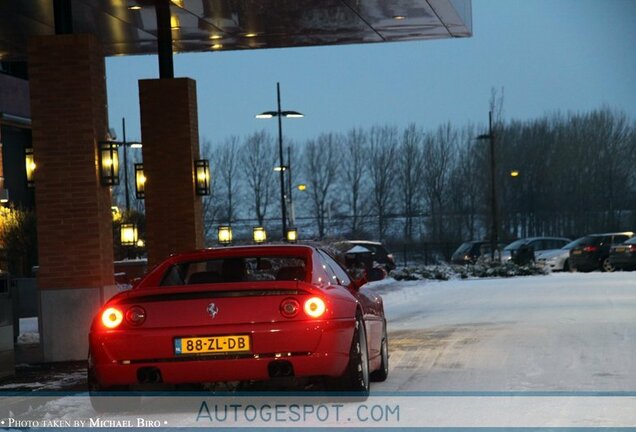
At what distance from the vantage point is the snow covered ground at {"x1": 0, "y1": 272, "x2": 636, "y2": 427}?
841 cm

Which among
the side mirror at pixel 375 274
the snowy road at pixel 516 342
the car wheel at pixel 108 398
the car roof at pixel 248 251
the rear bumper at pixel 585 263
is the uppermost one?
the car roof at pixel 248 251

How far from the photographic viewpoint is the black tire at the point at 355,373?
8945 mm

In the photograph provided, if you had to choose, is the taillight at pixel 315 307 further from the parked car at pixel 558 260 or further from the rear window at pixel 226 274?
the parked car at pixel 558 260

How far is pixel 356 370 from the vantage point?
353 inches

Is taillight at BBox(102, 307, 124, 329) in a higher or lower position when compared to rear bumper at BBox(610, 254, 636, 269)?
higher

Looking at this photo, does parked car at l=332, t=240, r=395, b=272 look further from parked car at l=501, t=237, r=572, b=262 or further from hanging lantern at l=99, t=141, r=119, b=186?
hanging lantern at l=99, t=141, r=119, b=186

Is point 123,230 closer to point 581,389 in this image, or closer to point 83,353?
point 83,353

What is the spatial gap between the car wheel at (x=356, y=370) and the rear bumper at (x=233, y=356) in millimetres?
264

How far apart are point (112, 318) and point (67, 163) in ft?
20.5

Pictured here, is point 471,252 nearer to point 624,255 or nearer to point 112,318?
point 624,255

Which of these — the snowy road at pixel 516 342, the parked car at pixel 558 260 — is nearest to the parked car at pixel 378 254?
the parked car at pixel 558 260

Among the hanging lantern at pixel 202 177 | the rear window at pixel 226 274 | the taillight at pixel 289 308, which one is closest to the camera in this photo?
the taillight at pixel 289 308

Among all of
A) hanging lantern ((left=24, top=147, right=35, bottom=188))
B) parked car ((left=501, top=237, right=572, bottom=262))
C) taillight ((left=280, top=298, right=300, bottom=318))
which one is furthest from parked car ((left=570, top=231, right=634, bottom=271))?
taillight ((left=280, top=298, right=300, bottom=318))

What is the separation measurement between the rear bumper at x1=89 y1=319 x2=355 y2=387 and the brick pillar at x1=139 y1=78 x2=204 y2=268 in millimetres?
12066
